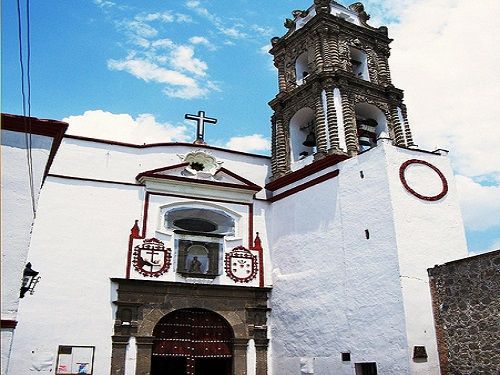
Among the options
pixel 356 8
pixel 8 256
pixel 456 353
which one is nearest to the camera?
pixel 8 256

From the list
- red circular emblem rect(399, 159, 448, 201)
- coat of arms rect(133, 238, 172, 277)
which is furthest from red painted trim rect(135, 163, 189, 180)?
red circular emblem rect(399, 159, 448, 201)

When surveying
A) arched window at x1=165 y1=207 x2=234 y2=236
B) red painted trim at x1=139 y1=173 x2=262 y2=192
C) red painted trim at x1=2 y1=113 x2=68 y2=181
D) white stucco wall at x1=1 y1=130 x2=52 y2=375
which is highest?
red painted trim at x1=139 y1=173 x2=262 y2=192

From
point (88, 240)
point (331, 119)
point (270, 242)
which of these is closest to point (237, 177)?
point (270, 242)

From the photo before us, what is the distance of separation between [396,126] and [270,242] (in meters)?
4.87

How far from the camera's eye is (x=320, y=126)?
43.3 ft

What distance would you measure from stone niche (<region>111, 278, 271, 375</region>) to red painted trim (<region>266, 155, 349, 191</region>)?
3.01 m

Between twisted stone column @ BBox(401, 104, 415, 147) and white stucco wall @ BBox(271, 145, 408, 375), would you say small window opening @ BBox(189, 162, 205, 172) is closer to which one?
white stucco wall @ BBox(271, 145, 408, 375)

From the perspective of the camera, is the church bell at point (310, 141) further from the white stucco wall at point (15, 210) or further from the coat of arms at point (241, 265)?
the white stucco wall at point (15, 210)

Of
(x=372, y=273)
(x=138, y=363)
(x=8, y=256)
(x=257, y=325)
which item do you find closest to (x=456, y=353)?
(x=372, y=273)

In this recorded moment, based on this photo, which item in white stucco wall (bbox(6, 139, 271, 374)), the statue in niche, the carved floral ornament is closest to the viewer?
white stucco wall (bbox(6, 139, 271, 374))

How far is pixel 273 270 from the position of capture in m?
13.4

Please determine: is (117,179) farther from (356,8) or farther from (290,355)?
→ (356,8)

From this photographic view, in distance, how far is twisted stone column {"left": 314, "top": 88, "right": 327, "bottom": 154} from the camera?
12922 mm

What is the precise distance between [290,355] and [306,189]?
424 cm
